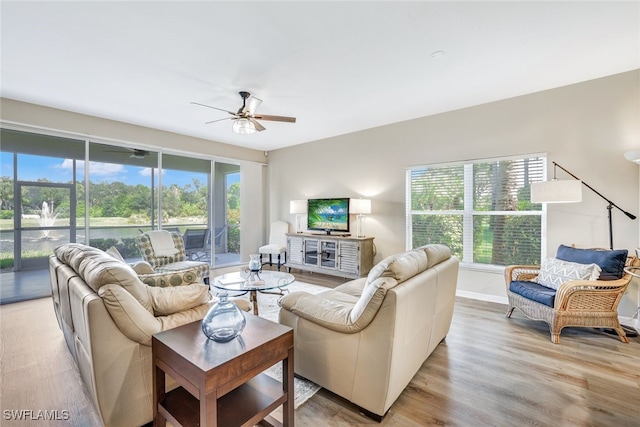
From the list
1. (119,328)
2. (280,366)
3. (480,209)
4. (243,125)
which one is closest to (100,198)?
(243,125)

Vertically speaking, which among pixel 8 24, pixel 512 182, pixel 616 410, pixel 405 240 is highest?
pixel 8 24

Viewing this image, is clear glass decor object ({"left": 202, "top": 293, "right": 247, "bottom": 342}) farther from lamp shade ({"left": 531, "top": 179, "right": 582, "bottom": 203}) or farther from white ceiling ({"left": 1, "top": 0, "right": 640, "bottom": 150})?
lamp shade ({"left": 531, "top": 179, "right": 582, "bottom": 203})

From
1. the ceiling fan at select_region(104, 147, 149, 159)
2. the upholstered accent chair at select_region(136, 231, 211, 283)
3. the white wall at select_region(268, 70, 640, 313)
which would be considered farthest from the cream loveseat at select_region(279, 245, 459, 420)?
the ceiling fan at select_region(104, 147, 149, 159)

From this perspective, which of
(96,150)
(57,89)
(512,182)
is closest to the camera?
(57,89)

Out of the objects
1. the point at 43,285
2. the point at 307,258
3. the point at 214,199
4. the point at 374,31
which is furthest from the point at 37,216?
the point at 374,31

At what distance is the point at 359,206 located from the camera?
4.87 metres

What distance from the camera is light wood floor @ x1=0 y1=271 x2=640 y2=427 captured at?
1704 mm

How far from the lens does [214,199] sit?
6.04 m

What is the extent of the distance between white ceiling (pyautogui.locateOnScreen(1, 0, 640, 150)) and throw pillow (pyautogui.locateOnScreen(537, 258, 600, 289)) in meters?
2.08

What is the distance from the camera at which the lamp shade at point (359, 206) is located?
4867 mm

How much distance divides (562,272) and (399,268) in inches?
92.1

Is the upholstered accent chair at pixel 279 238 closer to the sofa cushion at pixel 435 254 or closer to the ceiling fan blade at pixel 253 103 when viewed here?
the ceiling fan blade at pixel 253 103

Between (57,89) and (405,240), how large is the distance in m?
5.24

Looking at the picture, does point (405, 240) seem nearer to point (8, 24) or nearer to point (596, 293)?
point (596, 293)
